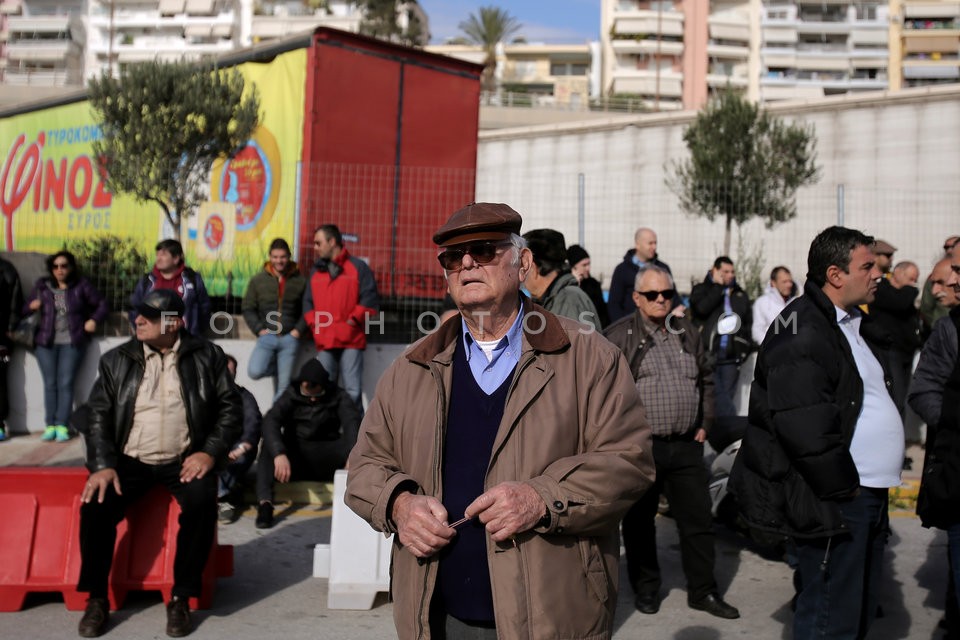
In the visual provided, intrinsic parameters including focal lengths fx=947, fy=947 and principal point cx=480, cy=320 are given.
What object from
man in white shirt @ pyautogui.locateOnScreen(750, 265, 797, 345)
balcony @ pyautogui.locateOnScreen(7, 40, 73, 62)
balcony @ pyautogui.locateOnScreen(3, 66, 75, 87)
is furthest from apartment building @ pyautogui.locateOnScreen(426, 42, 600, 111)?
man in white shirt @ pyautogui.locateOnScreen(750, 265, 797, 345)

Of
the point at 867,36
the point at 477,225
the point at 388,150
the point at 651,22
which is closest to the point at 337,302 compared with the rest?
the point at 388,150

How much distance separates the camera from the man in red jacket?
9156mm

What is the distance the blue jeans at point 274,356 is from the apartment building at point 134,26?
84863mm

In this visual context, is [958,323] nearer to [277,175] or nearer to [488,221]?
[488,221]

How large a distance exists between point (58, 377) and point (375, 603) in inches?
228

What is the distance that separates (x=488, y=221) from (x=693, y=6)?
8977 cm

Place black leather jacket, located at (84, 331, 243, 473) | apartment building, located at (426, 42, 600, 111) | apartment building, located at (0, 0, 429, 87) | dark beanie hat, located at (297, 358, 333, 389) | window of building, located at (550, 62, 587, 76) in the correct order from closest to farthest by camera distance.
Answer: black leather jacket, located at (84, 331, 243, 473) → dark beanie hat, located at (297, 358, 333, 389) → apartment building, located at (0, 0, 429, 87) → apartment building, located at (426, 42, 600, 111) → window of building, located at (550, 62, 587, 76)

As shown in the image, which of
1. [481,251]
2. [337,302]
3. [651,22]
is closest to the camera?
[481,251]

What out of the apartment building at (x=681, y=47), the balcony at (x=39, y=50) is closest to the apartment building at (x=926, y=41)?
the apartment building at (x=681, y=47)

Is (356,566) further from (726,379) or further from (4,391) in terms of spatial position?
(4,391)

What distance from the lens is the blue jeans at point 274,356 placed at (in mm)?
9523

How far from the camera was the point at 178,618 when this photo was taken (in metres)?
4.99

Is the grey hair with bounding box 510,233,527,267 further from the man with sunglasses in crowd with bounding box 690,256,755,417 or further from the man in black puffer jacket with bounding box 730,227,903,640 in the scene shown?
the man with sunglasses in crowd with bounding box 690,256,755,417

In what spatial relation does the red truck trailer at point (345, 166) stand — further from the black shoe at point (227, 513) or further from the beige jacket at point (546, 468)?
the beige jacket at point (546, 468)
